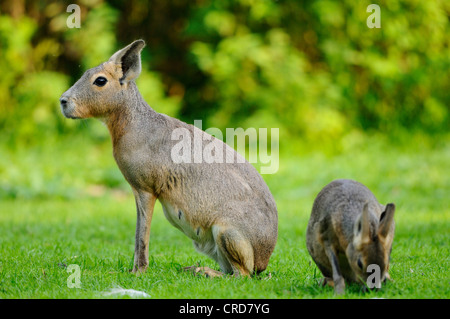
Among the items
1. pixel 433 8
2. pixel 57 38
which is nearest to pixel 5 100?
pixel 57 38

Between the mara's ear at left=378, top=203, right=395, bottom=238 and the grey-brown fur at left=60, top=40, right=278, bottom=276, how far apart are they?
1370 mm

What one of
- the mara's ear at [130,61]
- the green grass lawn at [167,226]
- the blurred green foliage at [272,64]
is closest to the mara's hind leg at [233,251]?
the green grass lawn at [167,226]

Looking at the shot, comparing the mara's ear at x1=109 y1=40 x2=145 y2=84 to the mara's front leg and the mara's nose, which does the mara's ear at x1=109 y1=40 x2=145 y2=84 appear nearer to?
the mara's nose

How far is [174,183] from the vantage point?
17.6ft

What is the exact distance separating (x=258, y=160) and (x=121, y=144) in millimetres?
7043

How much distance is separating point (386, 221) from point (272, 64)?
9994 millimetres

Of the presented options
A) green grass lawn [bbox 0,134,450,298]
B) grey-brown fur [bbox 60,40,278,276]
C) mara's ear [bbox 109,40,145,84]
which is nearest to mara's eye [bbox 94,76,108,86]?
grey-brown fur [bbox 60,40,278,276]

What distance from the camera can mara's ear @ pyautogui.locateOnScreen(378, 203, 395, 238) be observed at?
13.1 feet

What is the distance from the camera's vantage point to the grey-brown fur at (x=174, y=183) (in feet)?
17.0

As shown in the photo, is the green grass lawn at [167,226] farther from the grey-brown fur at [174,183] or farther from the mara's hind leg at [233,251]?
the grey-brown fur at [174,183]

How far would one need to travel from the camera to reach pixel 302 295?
4398 mm

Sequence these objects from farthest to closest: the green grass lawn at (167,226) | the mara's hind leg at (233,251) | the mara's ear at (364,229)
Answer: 1. the mara's hind leg at (233,251)
2. the green grass lawn at (167,226)
3. the mara's ear at (364,229)

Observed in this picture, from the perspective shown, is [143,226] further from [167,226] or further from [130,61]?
[167,226]

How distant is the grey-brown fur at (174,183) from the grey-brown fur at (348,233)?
0.72 m
